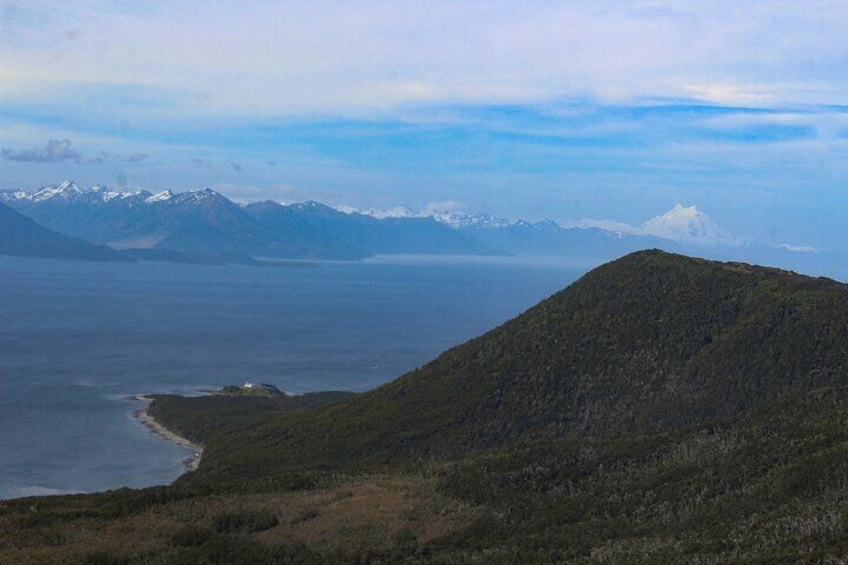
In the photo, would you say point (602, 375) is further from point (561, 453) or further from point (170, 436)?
point (170, 436)

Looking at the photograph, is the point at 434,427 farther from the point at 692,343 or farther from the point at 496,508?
the point at 496,508

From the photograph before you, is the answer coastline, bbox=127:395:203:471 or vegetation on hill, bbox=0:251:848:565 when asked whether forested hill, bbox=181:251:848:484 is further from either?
coastline, bbox=127:395:203:471

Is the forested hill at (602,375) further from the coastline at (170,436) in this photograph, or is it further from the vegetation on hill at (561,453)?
the coastline at (170,436)

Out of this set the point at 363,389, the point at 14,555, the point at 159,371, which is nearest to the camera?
the point at 14,555

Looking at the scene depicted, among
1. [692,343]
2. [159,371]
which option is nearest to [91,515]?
[692,343]

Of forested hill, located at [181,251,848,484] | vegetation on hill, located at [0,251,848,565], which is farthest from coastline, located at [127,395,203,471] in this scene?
forested hill, located at [181,251,848,484]

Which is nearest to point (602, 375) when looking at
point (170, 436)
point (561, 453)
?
point (561, 453)

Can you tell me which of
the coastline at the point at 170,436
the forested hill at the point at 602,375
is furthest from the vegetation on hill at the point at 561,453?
the coastline at the point at 170,436
